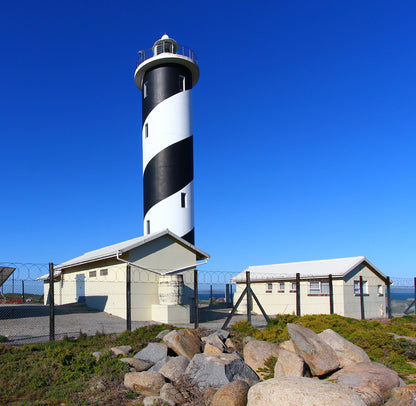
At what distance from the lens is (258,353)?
866cm

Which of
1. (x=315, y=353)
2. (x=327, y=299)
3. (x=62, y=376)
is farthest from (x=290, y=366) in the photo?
(x=327, y=299)

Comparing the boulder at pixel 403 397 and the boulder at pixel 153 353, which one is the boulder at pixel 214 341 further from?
the boulder at pixel 403 397

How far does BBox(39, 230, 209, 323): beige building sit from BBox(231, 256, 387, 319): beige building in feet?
18.1

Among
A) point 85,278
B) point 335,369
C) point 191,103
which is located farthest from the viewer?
point 191,103

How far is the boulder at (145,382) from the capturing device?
7289 millimetres

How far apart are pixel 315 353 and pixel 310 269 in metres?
16.6

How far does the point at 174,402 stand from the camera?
22.0ft

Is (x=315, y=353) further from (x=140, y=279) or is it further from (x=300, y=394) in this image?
(x=140, y=279)

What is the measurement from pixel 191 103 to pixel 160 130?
3127 millimetres

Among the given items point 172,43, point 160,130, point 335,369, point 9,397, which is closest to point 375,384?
point 335,369

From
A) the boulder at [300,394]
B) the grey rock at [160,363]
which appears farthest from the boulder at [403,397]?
the grey rock at [160,363]

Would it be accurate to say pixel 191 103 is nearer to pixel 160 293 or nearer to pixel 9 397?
pixel 160 293

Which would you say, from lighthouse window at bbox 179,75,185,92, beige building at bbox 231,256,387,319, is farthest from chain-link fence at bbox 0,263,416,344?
lighthouse window at bbox 179,75,185,92

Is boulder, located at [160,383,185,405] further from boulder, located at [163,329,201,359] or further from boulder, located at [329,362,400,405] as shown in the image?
boulder, located at [329,362,400,405]
